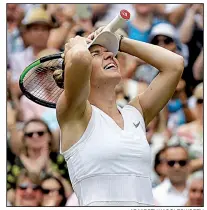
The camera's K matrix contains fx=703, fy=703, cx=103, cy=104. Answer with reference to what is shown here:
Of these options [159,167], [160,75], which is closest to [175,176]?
[159,167]

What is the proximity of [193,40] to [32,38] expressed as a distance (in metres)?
1.17

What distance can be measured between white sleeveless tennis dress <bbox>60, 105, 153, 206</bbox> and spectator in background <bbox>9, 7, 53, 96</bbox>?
2524 millimetres

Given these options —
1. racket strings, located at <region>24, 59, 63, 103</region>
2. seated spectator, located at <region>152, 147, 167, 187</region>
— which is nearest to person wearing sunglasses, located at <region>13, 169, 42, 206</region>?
seated spectator, located at <region>152, 147, 167, 187</region>

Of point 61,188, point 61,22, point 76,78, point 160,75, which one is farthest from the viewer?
point 61,22

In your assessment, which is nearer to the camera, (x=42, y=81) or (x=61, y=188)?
(x=42, y=81)

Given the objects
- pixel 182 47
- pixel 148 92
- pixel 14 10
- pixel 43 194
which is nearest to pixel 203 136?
pixel 182 47

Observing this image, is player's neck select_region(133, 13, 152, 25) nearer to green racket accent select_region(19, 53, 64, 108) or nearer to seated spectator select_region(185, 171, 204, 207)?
seated spectator select_region(185, 171, 204, 207)

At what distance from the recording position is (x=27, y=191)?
4852 mm

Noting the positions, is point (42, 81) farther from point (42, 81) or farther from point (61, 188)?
point (61, 188)

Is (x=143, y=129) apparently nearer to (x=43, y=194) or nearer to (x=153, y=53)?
(x=153, y=53)

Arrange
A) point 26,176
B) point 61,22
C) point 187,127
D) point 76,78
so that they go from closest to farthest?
point 76,78, point 26,176, point 187,127, point 61,22

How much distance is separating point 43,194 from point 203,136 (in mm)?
1211

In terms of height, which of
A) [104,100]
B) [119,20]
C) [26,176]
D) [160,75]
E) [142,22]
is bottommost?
[26,176]

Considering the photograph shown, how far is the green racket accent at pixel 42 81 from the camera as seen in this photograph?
8.90ft
